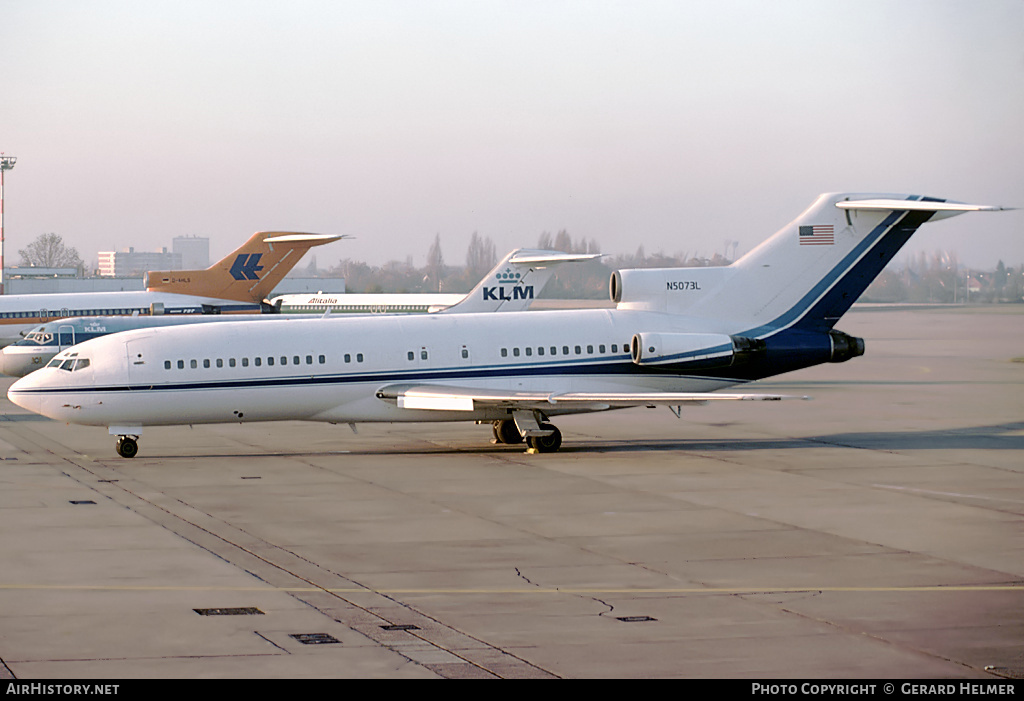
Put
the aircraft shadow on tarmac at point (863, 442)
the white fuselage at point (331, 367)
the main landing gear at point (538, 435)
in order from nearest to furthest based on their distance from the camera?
1. the white fuselage at point (331, 367)
2. the main landing gear at point (538, 435)
3. the aircraft shadow on tarmac at point (863, 442)

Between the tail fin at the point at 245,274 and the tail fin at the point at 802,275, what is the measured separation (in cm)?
3695

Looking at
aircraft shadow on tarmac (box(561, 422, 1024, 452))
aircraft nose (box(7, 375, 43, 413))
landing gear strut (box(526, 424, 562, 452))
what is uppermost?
aircraft nose (box(7, 375, 43, 413))

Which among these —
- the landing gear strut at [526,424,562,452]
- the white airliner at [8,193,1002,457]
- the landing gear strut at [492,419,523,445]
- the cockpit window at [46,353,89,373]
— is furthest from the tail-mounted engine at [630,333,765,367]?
the cockpit window at [46,353,89,373]

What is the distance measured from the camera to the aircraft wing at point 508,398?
2795cm

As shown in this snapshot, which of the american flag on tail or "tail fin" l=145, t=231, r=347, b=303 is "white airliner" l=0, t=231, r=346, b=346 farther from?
the american flag on tail

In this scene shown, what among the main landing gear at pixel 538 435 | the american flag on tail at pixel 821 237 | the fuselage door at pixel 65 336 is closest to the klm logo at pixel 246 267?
the fuselage door at pixel 65 336

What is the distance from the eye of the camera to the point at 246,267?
65.7 metres

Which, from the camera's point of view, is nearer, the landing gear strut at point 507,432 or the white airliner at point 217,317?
the landing gear strut at point 507,432

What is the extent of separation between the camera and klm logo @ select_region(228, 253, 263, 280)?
6544 cm

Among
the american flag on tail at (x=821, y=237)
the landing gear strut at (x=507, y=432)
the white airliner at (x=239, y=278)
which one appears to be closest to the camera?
the landing gear strut at (x=507, y=432)

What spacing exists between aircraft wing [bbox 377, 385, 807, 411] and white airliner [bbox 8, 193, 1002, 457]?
37 millimetres

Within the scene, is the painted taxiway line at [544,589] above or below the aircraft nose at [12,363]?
below

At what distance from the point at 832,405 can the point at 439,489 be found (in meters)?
20.5

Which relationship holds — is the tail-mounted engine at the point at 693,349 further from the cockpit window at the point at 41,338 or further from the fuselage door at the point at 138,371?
the cockpit window at the point at 41,338
